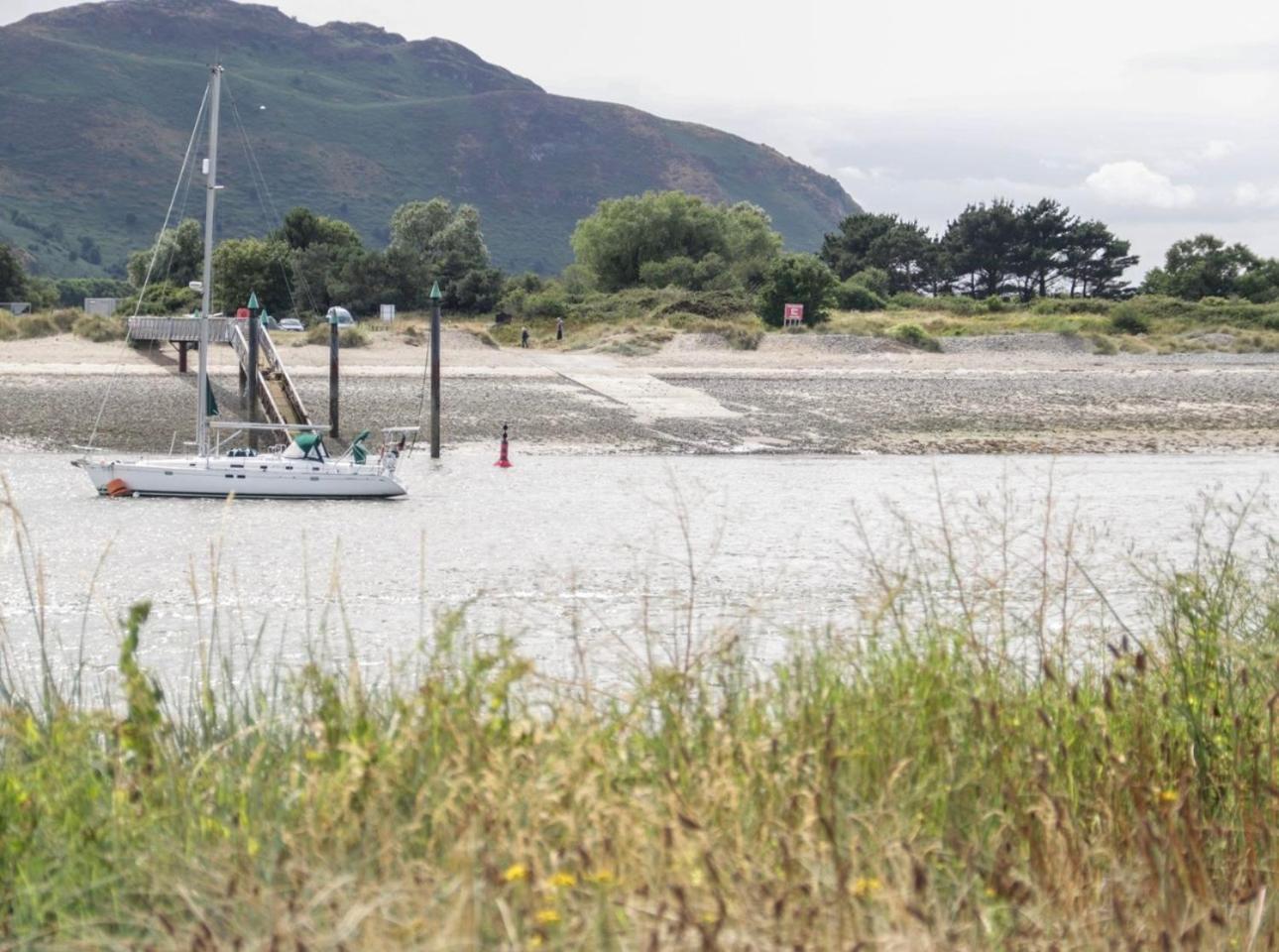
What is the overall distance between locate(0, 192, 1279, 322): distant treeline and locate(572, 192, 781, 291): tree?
8cm

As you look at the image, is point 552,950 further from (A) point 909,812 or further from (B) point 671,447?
(B) point 671,447

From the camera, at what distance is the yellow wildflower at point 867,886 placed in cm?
382

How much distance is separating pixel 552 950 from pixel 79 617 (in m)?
12.2

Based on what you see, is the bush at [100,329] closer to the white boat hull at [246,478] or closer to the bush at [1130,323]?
the white boat hull at [246,478]

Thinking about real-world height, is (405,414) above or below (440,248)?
below

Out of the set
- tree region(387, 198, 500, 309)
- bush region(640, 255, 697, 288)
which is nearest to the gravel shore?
tree region(387, 198, 500, 309)

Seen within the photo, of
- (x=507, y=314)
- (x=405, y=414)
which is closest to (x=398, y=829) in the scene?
(x=405, y=414)

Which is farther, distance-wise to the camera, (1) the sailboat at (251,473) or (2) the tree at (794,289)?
(2) the tree at (794,289)

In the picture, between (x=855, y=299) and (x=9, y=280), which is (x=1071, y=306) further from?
(x=9, y=280)

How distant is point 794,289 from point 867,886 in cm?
5920

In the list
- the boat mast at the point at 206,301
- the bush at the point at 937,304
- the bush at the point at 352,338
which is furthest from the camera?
the bush at the point at 937,304

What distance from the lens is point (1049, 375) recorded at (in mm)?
49406

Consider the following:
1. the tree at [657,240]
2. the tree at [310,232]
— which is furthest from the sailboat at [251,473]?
the tree at [310,232]

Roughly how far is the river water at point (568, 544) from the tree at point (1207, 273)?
189 ft
